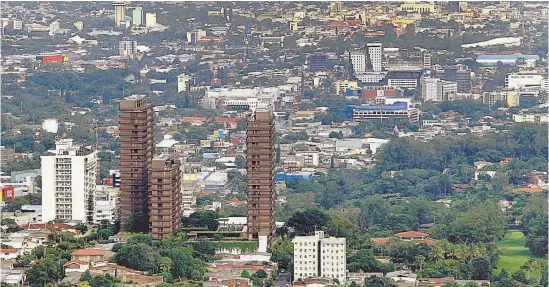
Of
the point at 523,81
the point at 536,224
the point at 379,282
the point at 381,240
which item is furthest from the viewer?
the point at 523,81

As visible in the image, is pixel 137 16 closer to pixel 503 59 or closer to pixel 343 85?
pixel 343 85

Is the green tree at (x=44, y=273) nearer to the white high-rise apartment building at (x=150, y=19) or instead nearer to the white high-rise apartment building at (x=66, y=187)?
the white high-rise apartment building at (x=66, y=187)

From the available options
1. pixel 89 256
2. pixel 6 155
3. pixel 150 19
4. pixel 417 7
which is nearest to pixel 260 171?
pixel 89 256

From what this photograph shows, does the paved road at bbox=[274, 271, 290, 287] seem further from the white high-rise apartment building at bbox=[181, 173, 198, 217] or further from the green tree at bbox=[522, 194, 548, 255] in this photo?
the green tree at bbox=[522, 194, 548, 255]

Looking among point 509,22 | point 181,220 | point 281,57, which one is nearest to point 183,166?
point 181,220

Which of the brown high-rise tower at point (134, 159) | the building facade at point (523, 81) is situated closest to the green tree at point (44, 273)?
the brown high-rise tower at point (134, 159)
